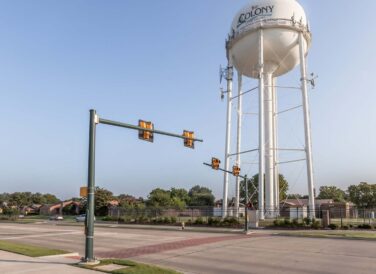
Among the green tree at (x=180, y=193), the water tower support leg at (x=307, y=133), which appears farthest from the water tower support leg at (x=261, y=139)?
the green tree at (x=180, y=193)

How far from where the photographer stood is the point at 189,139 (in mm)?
22359

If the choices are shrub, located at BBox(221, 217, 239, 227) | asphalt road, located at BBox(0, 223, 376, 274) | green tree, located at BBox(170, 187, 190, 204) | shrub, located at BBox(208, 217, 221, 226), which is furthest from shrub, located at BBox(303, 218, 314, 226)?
green tree, located at BBox(170, 187, 190, 204)

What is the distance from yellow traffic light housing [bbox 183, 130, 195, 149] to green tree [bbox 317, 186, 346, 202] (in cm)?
10672

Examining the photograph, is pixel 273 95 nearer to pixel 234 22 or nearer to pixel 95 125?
pixel 234 22

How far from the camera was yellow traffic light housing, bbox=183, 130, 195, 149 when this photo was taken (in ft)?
A: 73.1

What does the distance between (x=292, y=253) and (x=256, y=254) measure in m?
1.52

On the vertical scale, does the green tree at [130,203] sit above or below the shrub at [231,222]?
above

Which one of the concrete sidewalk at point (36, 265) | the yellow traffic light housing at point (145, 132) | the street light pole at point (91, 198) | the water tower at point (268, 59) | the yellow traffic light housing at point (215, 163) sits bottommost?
the concrete sidewalk at point (36, 265)

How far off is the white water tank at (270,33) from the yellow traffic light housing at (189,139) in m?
23.7

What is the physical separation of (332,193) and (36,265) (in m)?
120

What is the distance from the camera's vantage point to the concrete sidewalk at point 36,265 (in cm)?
1244

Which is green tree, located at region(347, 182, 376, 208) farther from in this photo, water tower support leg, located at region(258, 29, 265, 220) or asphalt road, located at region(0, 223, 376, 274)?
asphalt road, located at region(0, 223, 376, 274)

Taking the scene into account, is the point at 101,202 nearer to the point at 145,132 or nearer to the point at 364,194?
the point at 364,194

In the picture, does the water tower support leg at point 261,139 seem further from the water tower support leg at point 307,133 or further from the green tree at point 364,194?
the green tree at point 364,194
